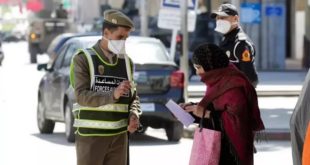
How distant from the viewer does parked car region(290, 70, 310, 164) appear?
4480 mm

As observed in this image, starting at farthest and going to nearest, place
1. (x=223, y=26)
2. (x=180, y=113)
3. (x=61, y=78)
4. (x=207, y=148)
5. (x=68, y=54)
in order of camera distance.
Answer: (x=68, y=54)
(x=61, y=78)
(x=223, y=26)
(x=180, y=113)
(x=207, y=148)

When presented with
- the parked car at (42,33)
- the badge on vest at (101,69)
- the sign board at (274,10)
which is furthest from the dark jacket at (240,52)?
the parked car at (42,33)

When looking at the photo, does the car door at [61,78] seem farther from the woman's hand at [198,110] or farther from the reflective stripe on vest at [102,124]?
the woman's hand at [198,110]

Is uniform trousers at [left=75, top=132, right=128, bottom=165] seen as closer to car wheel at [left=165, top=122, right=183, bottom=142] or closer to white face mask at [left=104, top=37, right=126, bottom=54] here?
white face mask at [left=104, top=37, right=126, bottom=54]

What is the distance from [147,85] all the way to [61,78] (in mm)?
1586

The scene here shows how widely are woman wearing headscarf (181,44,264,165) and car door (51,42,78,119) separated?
8.93 metres

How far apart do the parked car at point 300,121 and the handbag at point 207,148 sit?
5.24ft

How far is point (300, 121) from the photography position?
14.9 feet

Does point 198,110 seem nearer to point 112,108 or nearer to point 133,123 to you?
point 133,123

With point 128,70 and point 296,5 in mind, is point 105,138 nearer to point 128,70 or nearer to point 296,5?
point 128,70

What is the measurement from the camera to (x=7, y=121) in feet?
61.8

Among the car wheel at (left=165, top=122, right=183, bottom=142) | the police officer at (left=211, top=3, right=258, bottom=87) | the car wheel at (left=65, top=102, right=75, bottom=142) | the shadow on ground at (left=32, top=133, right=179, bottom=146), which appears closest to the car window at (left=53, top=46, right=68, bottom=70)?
the shadow on ground at (left=32, top=133, right=179, bottom=146)

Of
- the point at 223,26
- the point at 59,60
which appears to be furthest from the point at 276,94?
the point at 223,26

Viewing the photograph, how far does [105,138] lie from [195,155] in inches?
28.3
